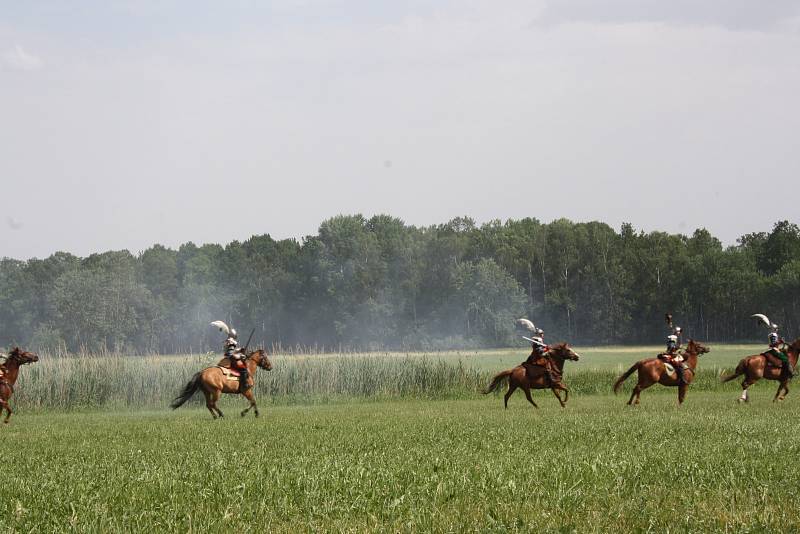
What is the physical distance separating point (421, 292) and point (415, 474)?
97222 mm

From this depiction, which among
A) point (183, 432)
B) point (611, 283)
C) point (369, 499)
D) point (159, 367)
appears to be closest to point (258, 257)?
point (611, 283)

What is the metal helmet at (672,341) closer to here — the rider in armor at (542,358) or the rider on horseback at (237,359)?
the rider in armor at (542,358)

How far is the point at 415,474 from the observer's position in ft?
→ 36.7

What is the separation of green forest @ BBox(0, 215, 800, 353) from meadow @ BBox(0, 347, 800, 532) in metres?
80.2

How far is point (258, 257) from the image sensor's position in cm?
12688

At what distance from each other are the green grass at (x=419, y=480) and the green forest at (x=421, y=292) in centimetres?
8204

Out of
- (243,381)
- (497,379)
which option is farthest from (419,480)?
(497,379)

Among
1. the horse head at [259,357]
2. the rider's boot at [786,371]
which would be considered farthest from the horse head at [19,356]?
the rider's boot at [786,371]

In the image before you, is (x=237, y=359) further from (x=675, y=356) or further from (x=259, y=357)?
(x=675, y=356)

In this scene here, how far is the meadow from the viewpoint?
8.72 meters

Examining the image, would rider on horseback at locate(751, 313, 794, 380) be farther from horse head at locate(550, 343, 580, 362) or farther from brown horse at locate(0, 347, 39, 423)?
brown horse at locate(0, 347, 39, 423)

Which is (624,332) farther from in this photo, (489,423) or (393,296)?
(489,423)

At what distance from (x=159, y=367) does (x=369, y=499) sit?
27.3 meters

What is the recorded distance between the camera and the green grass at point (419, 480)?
866cm
